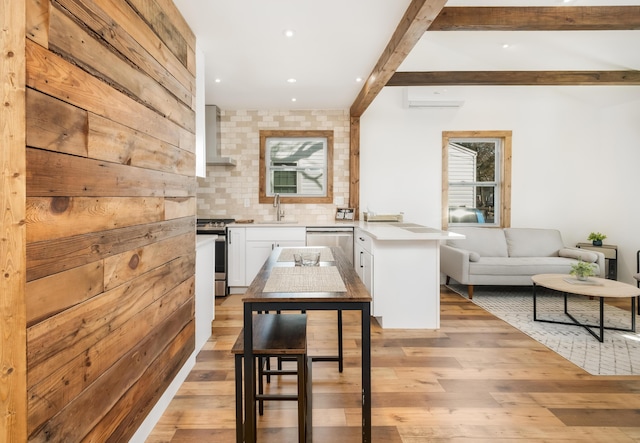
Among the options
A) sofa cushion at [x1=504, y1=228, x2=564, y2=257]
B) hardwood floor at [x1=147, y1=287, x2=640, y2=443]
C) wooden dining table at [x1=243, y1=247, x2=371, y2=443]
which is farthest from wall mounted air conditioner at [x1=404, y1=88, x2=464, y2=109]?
wooden dining table at [x1=243, y1=247, x2=371, y2=443]

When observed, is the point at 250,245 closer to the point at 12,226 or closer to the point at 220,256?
the point at 220,256

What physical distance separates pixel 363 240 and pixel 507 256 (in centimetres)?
241

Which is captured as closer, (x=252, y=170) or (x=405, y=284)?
(x=405, y=284)

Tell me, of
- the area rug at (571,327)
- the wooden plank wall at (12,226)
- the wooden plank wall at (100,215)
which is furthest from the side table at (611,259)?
the wooden plank wall at (12,226)

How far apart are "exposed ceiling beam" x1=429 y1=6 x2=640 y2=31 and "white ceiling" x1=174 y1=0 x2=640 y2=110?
0.16 metres

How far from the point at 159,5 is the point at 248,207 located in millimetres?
3382

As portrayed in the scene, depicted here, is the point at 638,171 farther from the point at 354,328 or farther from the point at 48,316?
the point at 48,316

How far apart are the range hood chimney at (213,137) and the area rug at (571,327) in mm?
3737

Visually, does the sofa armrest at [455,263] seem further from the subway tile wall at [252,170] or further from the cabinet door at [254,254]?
the cabinet door at [254,254]

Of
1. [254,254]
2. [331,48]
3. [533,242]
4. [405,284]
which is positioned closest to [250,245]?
[254,254]

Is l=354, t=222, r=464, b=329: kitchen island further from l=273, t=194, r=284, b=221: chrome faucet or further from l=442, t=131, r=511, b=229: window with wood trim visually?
l=442, t=131, r=511, b=229: window with wood trim

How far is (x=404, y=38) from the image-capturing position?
250 cm

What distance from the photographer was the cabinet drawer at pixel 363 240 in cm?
357

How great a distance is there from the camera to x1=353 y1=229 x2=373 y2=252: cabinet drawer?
3.57m
